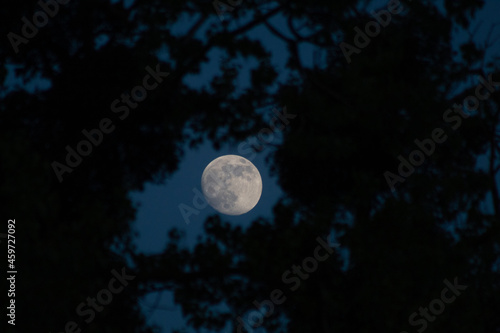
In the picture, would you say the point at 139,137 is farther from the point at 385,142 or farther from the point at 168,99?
the point at 385,142

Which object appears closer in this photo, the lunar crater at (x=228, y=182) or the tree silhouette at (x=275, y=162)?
the tree silhouette at (x=275, y=162)

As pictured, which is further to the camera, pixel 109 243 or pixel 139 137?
pixel 139 137

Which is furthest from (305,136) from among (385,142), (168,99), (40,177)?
(40,177)

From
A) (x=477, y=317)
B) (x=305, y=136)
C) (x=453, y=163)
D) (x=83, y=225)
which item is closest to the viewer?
(x=83, y=225)

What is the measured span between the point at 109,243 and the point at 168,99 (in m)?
2.56

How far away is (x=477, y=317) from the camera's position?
8766 mm

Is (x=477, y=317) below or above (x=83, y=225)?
below

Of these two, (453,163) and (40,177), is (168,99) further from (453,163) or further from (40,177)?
(453,163)

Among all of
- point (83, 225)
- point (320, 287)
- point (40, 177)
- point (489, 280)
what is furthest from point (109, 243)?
point (489, 280)

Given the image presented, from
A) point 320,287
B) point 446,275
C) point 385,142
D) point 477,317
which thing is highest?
point 385,142

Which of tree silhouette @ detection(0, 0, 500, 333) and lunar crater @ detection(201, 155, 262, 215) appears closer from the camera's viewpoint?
tree silhouette @ detection(0, 0, 500, 333)

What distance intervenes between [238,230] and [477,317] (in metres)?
3.31

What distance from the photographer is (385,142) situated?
33.6 ft

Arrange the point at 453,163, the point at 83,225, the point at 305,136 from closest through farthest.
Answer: the point at 83,225 → the point at 305,136 → the point at 453,163
